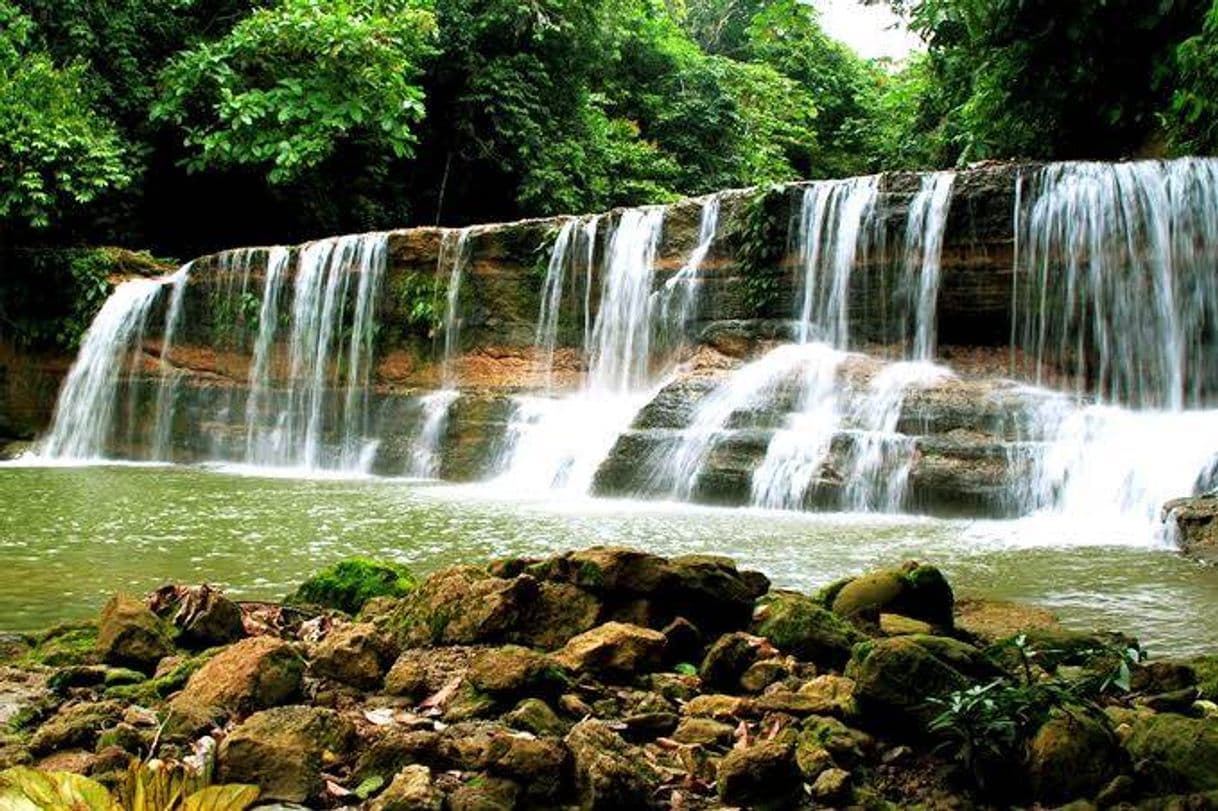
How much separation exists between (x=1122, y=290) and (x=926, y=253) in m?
1.88

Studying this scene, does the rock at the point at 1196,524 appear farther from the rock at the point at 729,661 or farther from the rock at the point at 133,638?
the rock at the point at 133,638

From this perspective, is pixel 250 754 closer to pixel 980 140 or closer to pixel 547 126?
Result: pixel 980 140

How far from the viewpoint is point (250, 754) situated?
230cm

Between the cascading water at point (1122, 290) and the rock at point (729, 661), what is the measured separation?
→ 652 cm

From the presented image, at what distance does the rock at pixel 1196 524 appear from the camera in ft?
19.9

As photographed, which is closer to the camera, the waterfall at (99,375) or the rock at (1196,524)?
the rock at (1196,524)

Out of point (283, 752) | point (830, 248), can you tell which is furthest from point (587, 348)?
point (283, 752)

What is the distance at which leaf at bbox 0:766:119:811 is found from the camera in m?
1.88

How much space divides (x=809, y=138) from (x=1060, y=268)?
16.9 metres

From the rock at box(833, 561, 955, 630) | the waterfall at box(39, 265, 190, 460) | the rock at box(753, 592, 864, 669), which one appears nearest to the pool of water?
the rock at box(833, 561, 955, 630)

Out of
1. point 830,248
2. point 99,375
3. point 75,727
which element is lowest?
point 75,727

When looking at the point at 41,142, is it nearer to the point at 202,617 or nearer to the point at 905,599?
the point at 202,617

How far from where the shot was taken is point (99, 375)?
49.8 ft

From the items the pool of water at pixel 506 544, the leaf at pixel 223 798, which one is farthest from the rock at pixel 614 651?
the pool of water at pixel 506 544
